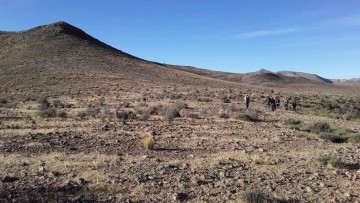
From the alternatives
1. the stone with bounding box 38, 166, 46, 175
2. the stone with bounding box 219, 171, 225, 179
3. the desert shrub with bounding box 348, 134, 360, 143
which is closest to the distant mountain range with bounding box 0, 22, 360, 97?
the desert shrub with bounding box 348, 134, 360, 143

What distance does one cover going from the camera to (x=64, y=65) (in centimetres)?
7938

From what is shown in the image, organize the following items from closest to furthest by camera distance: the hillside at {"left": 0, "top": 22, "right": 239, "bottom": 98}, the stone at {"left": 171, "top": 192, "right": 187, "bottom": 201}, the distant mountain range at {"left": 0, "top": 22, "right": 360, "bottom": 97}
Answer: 1. the stone at {"left": 171, "top": 192, "right": 187, "bottom": 201}
2. the hillside at {"left": 0, "top": 22, "right": 239, "bottom": 98}
3. the distant mountain range at {"left": 0, "top": 22, "right": 360, "bottom": 97}

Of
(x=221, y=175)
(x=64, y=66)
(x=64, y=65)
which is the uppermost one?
(x=64, y=65)

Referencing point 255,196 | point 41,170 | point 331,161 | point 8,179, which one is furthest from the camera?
point 331,161

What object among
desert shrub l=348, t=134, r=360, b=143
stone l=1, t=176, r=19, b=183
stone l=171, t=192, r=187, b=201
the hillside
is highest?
the hillside

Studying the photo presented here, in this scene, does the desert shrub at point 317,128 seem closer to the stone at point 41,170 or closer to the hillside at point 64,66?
the stone at point 41,170

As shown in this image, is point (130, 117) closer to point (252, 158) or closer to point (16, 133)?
point (16, 133)

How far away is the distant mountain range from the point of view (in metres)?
65.2

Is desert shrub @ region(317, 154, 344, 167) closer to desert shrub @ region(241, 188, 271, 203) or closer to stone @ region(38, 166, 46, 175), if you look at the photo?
desert shrub @ region(241, 188, 271, 203)

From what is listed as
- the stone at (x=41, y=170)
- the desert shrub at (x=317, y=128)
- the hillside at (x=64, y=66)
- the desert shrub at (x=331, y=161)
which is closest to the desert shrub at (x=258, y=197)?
the desert shrub at (x=331, y=161)

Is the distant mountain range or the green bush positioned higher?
the distant mountain range

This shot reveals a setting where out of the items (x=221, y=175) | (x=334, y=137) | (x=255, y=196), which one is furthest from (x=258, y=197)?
(x=334, y=137)

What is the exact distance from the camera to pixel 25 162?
13289 millimetres

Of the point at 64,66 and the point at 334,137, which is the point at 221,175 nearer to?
the point at 334,137
